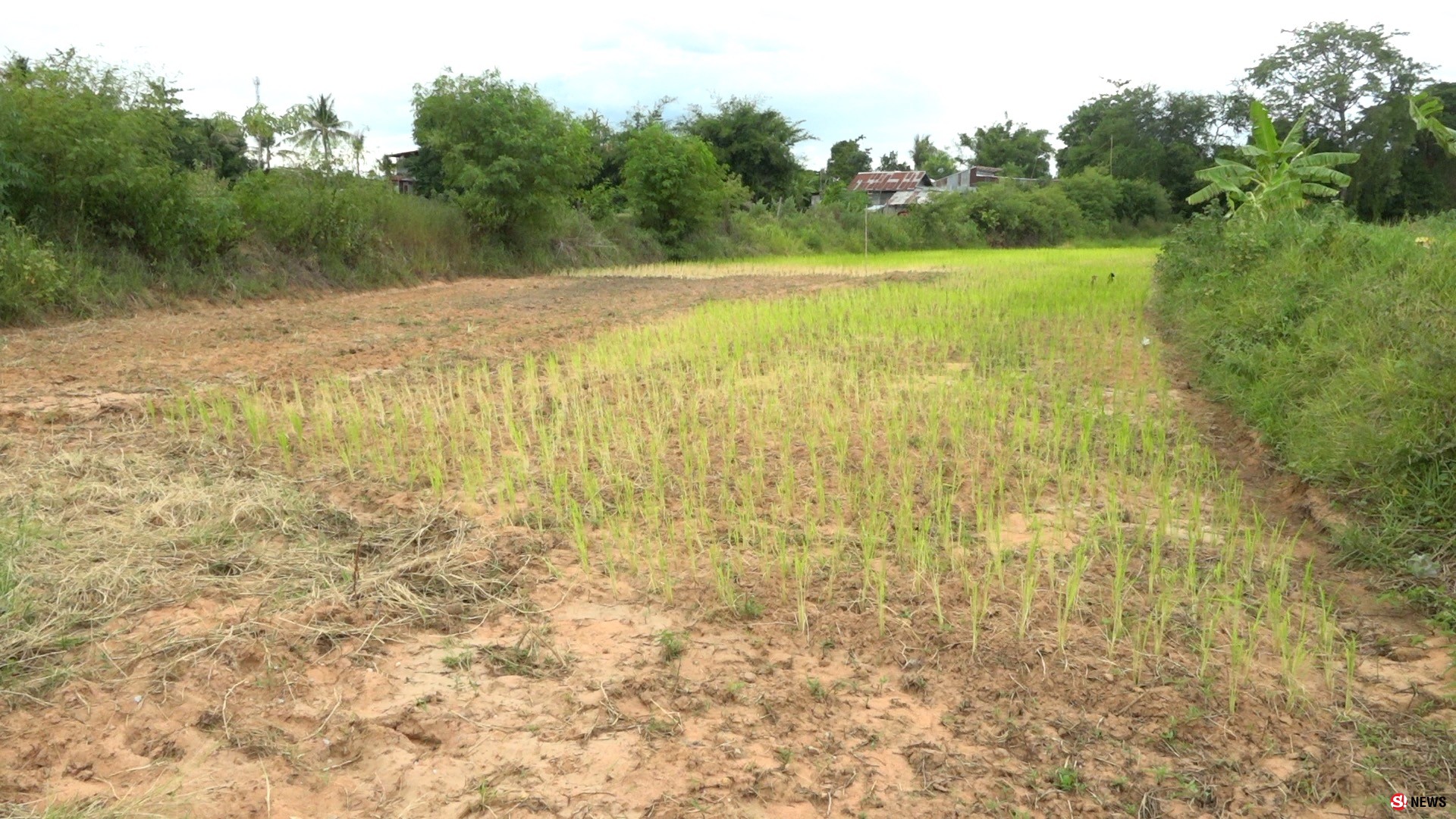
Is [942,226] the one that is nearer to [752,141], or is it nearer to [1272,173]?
[752,141]

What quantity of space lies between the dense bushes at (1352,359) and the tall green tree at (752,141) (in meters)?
22.5

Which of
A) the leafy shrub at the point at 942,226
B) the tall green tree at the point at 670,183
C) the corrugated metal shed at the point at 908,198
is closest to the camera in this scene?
the tall green tree at the point at 670,183

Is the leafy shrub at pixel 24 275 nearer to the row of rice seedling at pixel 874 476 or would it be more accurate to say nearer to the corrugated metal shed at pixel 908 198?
the row of rice seedling at pixel 874 476

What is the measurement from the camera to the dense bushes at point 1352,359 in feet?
Result: 12.8

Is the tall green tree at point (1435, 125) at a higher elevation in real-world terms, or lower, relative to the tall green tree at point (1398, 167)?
lower

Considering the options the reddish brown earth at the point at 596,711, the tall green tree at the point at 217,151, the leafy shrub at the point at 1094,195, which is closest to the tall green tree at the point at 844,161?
the leafy shrub at the point at 1094,195

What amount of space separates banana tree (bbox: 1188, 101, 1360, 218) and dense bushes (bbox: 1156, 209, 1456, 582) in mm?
3108

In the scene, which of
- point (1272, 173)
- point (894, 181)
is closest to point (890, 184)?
point (894, 181)

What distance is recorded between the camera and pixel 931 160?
56000 mm

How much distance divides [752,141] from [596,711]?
2881 cm

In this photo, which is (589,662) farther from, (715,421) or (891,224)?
(891,224)

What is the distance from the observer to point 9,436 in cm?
501

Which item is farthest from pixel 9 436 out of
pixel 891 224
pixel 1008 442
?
pixel 891 224

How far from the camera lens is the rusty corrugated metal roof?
46438 millimetres
